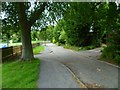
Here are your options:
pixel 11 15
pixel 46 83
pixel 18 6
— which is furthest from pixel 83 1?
pixel 46 83

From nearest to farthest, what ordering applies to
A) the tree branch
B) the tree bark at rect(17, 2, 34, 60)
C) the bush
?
the bush, the tree bark at rect(17, 2, 34, 60), the tree branch

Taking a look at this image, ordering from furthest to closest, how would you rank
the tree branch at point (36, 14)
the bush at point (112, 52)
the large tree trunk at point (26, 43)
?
the tree branch at point (36, 14) → the large tree trunk at point (26, 43) → the bush at point (112, 52)

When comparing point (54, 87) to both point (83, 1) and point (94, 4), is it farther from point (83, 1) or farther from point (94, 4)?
point (94, 4)

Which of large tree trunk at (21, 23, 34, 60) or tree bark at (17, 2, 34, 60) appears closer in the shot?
tree bark at (17, 2, 34, 60)

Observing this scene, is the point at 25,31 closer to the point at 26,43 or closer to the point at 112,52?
the point at 26,43

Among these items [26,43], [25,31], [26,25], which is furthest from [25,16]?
[26,43]

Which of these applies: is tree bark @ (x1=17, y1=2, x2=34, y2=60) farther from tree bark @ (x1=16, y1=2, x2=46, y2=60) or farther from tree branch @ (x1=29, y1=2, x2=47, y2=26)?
tree branch @ (x1=29, y1=2, x2=47, y2=26)

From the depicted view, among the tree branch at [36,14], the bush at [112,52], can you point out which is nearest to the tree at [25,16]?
the tree branch at [36,14]

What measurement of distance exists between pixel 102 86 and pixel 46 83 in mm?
2309

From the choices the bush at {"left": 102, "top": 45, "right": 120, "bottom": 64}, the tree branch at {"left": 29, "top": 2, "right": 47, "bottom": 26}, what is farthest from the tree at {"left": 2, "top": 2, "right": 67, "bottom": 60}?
the bush at {"left": 102, "top": 45, "right": 120, "bottom": 64}

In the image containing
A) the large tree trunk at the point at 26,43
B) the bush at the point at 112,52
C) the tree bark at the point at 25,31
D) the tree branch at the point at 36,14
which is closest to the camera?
the bush at the point at 112,52

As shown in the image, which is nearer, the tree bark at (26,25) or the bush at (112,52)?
the bush at (112,52)

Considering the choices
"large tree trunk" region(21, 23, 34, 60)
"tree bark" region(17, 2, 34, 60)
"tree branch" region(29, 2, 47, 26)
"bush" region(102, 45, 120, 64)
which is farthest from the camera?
"tree branch" region(29, 2, 47, 26)

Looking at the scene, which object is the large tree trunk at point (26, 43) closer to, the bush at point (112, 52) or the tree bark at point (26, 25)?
the tree bark at point (26, 25)
